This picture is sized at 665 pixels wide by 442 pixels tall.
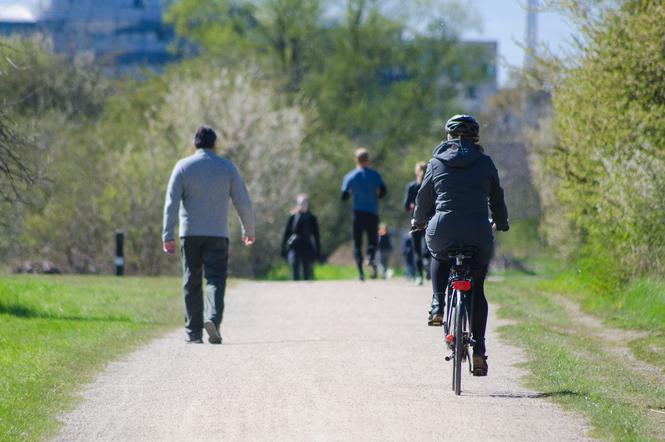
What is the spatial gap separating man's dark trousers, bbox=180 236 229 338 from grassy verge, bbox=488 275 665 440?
2772mm

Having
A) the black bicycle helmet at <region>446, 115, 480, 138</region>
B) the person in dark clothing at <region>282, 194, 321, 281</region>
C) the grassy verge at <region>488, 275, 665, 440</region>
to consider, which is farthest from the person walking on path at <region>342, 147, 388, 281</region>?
the black bicycle helmet at <region>446, 115, 480, 138</region>

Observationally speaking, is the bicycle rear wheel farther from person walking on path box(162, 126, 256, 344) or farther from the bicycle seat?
person walking on path box(162, 126, 256, 344)

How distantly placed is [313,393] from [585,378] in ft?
7.13

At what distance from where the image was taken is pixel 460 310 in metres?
9.32

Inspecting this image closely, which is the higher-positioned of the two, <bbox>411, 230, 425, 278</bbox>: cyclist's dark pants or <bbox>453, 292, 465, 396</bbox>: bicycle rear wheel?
<bbox>411, 230, 425, 278</bbox>: cyclist's dark pants

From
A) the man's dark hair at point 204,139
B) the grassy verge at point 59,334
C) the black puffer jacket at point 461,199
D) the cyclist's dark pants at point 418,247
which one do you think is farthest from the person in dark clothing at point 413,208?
the black puffer jacket at point 461,199

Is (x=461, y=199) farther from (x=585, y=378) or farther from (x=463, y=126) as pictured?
(x=585, y=378)

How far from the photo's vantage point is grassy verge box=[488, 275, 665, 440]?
8.15 metres

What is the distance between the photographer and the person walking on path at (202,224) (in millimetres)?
12844

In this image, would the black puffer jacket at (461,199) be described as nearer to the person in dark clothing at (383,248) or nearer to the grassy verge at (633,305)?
the grassy verge at (633,305)

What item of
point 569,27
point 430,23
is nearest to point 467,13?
point 430,23

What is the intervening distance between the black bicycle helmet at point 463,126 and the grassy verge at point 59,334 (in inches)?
125

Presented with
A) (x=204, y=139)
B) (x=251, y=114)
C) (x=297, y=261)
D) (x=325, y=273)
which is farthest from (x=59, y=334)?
(x=325, y=273)

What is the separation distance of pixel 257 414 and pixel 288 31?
48263 millimetres
